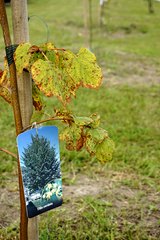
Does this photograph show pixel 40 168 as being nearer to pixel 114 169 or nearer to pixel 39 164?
pixel 39 164

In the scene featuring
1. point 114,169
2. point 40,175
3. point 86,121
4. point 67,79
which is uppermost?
point 67,79

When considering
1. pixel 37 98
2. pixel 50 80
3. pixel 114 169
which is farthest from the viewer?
pixel 114 169

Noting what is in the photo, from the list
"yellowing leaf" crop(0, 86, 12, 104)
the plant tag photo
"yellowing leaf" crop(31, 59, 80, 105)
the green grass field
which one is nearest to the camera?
"yellowing leaf" crop(31, 59, 80, 105)

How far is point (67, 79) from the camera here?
1.13 metres

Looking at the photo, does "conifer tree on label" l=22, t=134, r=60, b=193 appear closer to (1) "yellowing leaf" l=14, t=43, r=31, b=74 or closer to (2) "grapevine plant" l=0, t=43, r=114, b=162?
(2) "grapevine plant" l=0, t=43, r=114, b=162

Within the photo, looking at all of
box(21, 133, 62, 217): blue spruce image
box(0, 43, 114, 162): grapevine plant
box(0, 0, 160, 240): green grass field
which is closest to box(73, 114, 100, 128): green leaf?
box(0, 43, 114, 162): grapevine plant

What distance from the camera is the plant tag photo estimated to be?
46.0 inches

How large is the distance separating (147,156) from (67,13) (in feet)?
28.3

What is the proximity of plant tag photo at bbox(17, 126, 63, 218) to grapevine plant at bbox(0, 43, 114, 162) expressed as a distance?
63mm

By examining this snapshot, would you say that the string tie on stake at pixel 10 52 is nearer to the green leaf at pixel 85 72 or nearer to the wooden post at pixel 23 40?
the wooden post at pixel 23 40

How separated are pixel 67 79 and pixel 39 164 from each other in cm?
26

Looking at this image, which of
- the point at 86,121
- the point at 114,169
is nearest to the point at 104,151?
the point at 86,121

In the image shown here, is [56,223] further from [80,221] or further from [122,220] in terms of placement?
[122,220]

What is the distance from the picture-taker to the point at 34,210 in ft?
3.95
